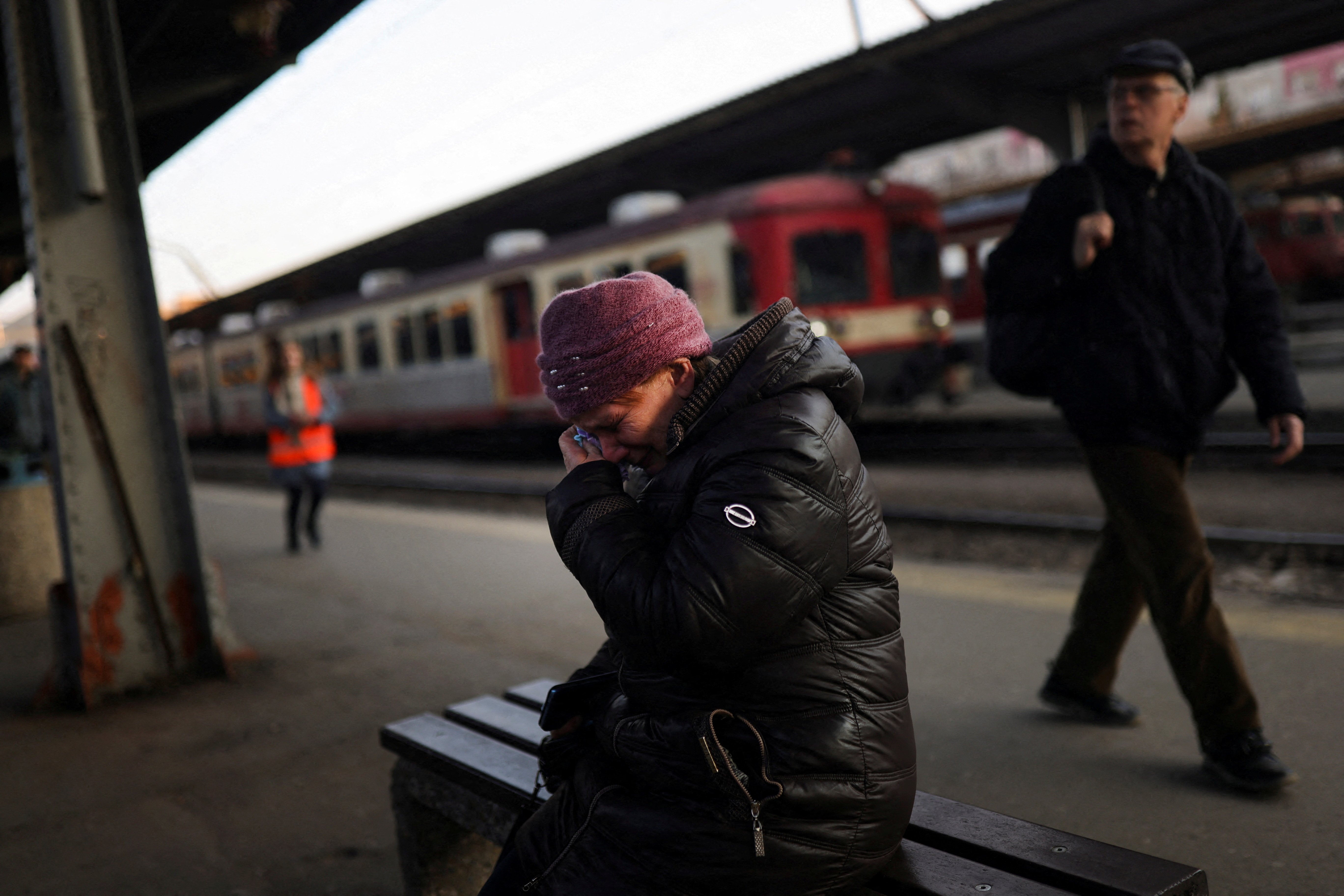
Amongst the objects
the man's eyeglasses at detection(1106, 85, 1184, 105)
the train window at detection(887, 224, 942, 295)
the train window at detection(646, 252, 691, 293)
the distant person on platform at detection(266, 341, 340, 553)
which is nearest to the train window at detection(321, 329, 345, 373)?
the train window at detection(646, 252, 691, 293)

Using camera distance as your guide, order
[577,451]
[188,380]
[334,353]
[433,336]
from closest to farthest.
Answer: [577,451], [433,336], [334,353], [188,380]

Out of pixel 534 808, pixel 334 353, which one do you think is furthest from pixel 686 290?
pixel 334 353

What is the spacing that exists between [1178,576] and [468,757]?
1.96 meters

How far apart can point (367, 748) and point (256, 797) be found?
454 millimetres

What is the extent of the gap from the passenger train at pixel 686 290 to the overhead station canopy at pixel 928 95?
1116 millimetres

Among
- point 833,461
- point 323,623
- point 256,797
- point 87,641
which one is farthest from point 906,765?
point 323,623

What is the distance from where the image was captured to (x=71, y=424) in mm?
4488

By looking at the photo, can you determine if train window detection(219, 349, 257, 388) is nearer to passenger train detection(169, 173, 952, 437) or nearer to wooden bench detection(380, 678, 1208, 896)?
passenger train detection(169, 173, 952, 437)

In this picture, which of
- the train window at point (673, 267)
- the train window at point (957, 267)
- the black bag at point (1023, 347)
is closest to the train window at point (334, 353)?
the train window at point (673, 267)

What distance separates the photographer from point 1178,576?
117 inches

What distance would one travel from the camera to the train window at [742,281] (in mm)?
13039

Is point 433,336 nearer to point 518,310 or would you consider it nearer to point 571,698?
point 518,310

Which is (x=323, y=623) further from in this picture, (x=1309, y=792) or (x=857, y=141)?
(x=857, y=141)

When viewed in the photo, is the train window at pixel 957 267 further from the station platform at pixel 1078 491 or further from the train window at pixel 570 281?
the station platform at pixel 1078 491
